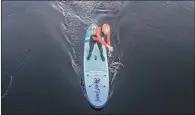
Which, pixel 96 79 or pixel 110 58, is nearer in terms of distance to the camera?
pixel 96 79

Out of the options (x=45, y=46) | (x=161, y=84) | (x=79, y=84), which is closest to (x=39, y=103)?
(x=79, y=84)

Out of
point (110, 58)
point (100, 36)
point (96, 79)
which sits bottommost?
point (96, 79)

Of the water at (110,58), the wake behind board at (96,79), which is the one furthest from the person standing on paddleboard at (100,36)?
the water at (110,58)

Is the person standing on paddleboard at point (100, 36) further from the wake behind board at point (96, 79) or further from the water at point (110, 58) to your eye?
the water at point (110, 58)

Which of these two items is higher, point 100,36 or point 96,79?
point 100,36

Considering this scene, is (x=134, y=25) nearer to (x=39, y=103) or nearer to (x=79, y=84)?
(x=79, y=84)
